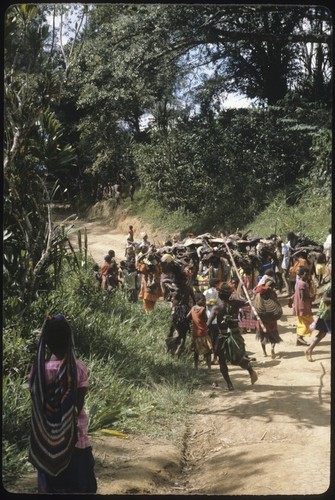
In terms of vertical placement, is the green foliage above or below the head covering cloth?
above

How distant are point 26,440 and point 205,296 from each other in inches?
134

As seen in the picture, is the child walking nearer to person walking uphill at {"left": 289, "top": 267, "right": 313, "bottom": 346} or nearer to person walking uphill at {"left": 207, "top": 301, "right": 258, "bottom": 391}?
person walking uphill at {"left": 207, "top": 301, "right": 258, "bottom": 391}

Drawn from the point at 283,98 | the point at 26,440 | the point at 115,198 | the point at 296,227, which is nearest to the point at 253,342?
the point at 115,198

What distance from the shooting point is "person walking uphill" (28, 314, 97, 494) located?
325cm

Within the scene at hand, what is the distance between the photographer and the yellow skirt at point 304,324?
7.62 metres

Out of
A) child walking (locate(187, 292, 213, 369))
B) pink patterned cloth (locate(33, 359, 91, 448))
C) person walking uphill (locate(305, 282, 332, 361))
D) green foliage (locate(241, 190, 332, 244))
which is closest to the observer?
pink patterned cloth (locate(33, 359, 91, 448))

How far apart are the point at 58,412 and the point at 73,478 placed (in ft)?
1.30

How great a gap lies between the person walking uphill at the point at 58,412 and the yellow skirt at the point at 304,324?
4803 millimetres

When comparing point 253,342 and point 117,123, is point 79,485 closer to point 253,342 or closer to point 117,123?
point 253,342

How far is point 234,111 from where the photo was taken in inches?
536

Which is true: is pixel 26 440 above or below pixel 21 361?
below

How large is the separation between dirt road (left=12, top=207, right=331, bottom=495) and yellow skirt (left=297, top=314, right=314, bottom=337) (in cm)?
23

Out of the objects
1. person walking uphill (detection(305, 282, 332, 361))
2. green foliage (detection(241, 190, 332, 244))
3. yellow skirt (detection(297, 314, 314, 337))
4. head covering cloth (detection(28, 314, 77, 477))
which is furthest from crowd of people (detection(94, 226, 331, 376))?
head covering cloth (detection(28, 314, 77, 477))

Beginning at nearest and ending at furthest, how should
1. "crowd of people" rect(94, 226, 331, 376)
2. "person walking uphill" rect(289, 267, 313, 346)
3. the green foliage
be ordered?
"crowd of people" rect(94, 226, 331, 376) → "person walking uphill" rect(289, 267, 313, 346) → the green foliage
